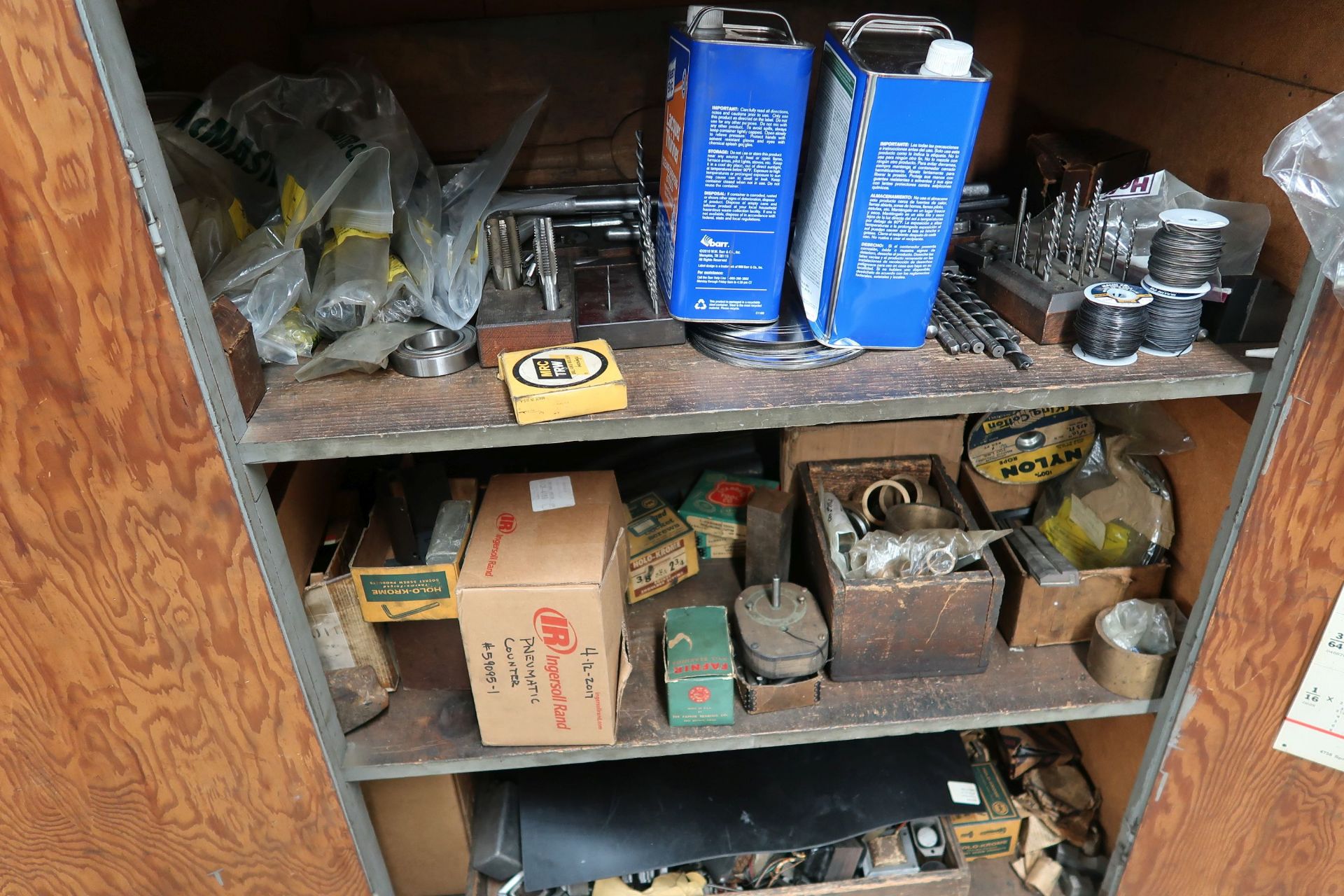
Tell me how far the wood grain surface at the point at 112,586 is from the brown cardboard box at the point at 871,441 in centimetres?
74

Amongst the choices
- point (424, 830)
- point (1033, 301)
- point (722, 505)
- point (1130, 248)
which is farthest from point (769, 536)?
point (424, 830)

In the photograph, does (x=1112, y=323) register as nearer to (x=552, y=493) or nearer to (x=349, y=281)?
(x=552, y=493)

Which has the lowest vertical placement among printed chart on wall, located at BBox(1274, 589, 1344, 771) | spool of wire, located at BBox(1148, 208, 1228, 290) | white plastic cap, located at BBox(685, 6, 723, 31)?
printed chart on wall, located at BBox(1274, 589, 1344, 771)

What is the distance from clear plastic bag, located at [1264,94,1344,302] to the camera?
0.81 metres

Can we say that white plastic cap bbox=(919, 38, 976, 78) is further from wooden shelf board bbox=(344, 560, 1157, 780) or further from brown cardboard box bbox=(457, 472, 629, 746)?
wooden shelf board bbox=(344, 560, 1157, 780)

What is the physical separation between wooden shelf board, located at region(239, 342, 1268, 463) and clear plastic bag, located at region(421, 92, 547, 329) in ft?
0.32

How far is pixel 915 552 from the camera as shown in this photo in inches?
46.8

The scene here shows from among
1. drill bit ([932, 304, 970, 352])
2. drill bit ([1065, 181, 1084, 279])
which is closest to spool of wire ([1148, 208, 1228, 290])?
drill bit ([1065, 181, 1084, 279])

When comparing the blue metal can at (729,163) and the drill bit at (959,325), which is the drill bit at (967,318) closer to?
the drill bit at (959,325)

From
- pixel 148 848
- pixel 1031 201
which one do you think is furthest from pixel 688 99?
pixel 148 848

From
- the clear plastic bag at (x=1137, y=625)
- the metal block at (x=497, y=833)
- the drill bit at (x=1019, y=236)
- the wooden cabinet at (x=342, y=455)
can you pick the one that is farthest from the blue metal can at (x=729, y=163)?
the metal block at (x=497, y=833)

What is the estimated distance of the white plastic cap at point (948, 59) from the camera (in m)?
0.80

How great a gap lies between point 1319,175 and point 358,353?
0.98 meters

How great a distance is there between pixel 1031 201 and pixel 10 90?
3.96 ft
